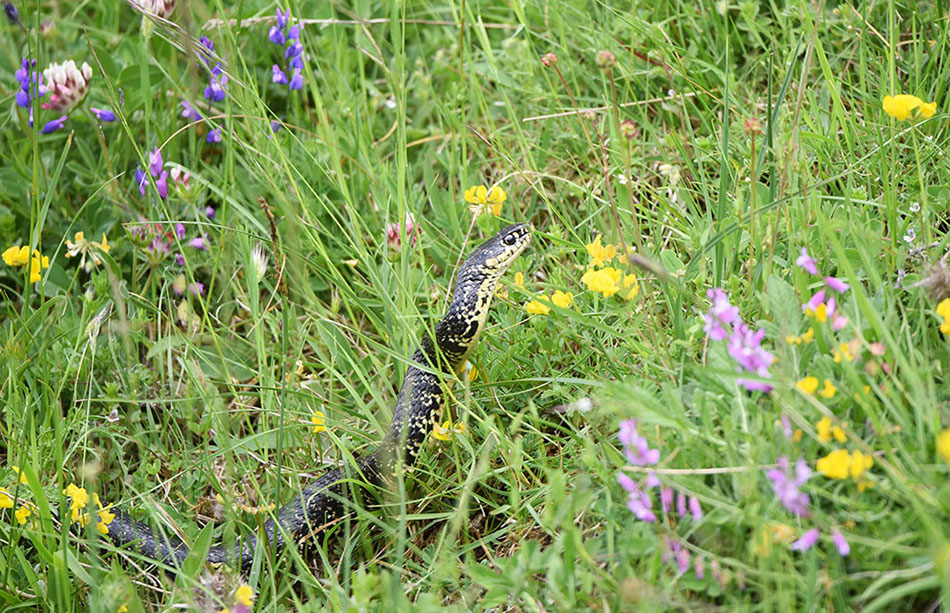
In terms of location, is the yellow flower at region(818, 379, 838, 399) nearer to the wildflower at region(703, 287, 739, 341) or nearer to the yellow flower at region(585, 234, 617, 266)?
the wildflower at region(703, 287, 739, 341)

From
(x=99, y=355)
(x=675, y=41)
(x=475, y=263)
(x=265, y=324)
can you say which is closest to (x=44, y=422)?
(x=99, y=355)

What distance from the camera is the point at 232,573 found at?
2664 millimetres

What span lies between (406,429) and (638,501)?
1226 mm

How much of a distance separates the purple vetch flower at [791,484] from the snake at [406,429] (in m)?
1.27

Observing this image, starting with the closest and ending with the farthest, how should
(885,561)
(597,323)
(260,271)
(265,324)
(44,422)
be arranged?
(885,561) → (597,323) → (260,271) → (44,422) → (265,324)

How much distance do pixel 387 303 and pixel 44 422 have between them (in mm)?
1315

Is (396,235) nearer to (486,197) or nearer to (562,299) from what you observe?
(486,197)

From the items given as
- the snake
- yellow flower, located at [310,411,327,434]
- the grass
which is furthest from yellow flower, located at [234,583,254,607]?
yellow flower, located at [310,411,327,434]

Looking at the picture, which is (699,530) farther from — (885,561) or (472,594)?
(472,594)

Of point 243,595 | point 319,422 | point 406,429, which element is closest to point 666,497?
point 243,595

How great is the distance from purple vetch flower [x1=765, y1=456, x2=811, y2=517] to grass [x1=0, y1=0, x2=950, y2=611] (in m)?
0.05

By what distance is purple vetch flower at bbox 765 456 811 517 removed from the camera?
1.93 metres

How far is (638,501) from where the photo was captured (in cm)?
211

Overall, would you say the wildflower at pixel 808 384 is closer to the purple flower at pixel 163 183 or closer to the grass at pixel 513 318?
the grass at pixel 513 318
